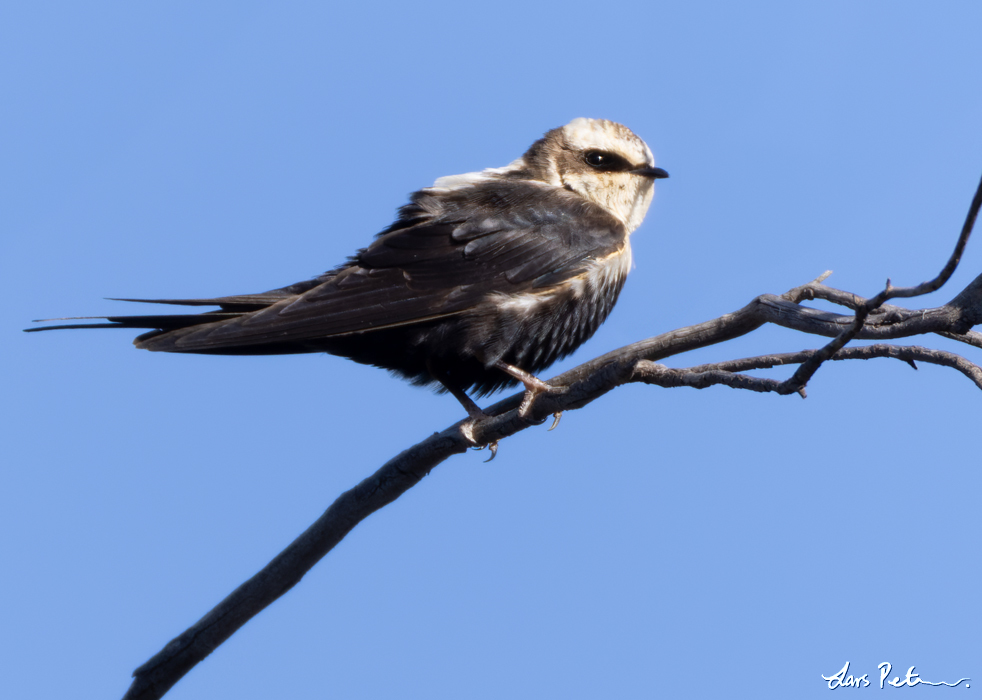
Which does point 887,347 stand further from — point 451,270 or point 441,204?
point 441,204

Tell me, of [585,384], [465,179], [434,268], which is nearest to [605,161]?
[465,179]

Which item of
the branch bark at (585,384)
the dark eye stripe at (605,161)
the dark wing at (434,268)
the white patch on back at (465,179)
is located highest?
the white patch on back at (465,179)

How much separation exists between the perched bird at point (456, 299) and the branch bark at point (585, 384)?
329mm

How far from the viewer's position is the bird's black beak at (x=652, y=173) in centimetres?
485

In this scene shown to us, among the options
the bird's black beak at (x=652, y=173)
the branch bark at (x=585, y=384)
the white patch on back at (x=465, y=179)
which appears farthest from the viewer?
the bird's black beak at (x=652, y=173)

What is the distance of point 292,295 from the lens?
14.2 ft

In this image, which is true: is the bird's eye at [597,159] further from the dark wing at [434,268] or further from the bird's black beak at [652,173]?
the dark wing at [434,268]

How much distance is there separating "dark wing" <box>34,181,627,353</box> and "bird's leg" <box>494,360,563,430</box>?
336 millimetres

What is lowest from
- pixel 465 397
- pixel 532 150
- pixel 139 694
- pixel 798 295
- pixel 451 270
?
pixel 798 295

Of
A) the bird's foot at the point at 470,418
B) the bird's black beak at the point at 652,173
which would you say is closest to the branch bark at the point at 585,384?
the bird's foot at the point at 470,418

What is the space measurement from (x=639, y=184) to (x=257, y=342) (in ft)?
7.12

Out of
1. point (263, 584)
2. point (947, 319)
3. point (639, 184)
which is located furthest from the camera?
point (639, 184)

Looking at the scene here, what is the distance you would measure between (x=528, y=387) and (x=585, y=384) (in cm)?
71

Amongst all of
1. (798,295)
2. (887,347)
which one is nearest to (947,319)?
(887,347)
